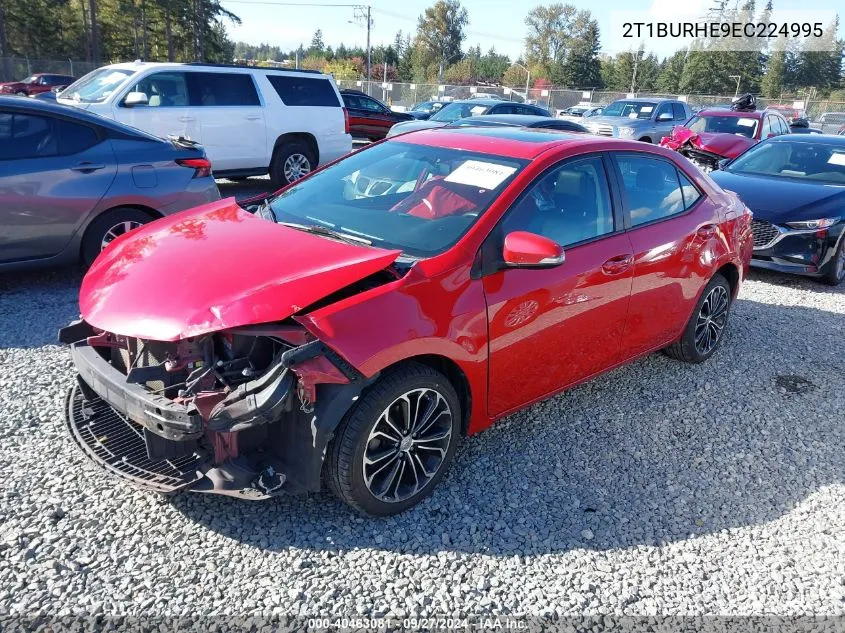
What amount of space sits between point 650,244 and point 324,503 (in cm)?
251

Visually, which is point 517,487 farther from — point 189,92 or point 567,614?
point 189,92

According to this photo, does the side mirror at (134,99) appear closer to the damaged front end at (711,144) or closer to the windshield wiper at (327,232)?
the windshield wiper at (327,232)

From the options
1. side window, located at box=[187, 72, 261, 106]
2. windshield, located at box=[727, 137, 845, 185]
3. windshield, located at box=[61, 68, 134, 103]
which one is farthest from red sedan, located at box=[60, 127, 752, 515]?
windshield, located at box=[61, 68, 134, 103]

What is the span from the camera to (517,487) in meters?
3.34

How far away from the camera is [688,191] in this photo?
459 cm

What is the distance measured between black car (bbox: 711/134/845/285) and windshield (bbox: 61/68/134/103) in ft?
27.0

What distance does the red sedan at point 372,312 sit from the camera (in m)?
2.64

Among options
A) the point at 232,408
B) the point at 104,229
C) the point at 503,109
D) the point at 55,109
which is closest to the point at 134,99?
the point at 55,109

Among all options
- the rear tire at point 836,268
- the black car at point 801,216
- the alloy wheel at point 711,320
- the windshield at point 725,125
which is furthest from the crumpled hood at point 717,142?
the alloy wheel at point 711,320

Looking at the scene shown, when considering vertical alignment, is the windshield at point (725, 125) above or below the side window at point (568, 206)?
above

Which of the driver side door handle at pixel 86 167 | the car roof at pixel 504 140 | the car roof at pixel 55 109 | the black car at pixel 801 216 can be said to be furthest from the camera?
the black car at pixel 801 216

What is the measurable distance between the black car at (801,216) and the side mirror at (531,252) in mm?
5199

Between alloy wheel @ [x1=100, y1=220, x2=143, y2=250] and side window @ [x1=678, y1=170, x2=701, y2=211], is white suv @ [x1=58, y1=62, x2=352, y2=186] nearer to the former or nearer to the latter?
alloy wheel @ [x1=100, y1=220, x2=143, y2=250]

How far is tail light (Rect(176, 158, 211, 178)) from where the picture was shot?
6.20 metres
